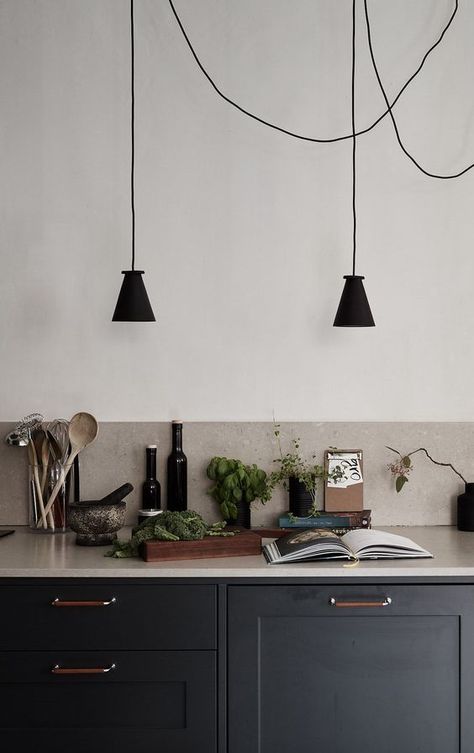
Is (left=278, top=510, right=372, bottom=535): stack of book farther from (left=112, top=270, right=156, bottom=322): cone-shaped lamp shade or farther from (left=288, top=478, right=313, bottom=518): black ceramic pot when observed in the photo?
(left=112, top=270, right=156, bottom=322): cone-shaped lamp shade

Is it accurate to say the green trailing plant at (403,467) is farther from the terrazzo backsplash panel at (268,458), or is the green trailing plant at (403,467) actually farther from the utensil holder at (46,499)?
the utensil holder at (46,499)

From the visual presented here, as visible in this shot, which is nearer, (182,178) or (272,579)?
(272,579)

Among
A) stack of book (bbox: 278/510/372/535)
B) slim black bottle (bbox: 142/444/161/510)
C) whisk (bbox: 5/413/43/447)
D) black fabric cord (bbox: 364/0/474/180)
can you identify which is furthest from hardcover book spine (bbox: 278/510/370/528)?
black fabric cord (bbox: 364/0/474/180)

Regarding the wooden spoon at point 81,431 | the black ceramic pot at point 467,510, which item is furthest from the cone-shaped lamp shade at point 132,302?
the black ceramic pot at point 467,510

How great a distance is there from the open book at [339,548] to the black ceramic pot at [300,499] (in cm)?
40

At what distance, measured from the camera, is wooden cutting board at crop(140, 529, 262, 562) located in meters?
2.37

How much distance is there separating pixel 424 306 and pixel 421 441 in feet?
1.57

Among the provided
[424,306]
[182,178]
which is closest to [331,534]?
[424,306]

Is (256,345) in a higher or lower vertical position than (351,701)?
higher

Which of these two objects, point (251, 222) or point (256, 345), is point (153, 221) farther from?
point (256, 345)

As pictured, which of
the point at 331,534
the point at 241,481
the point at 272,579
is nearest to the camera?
the point at 272,579

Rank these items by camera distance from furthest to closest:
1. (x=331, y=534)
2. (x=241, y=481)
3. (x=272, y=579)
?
1. (x=241, y=481)
2. (x=331, y=534)
3. (x=272, y=579)

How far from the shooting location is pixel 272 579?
7.53 feet

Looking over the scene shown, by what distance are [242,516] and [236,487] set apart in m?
0.11
